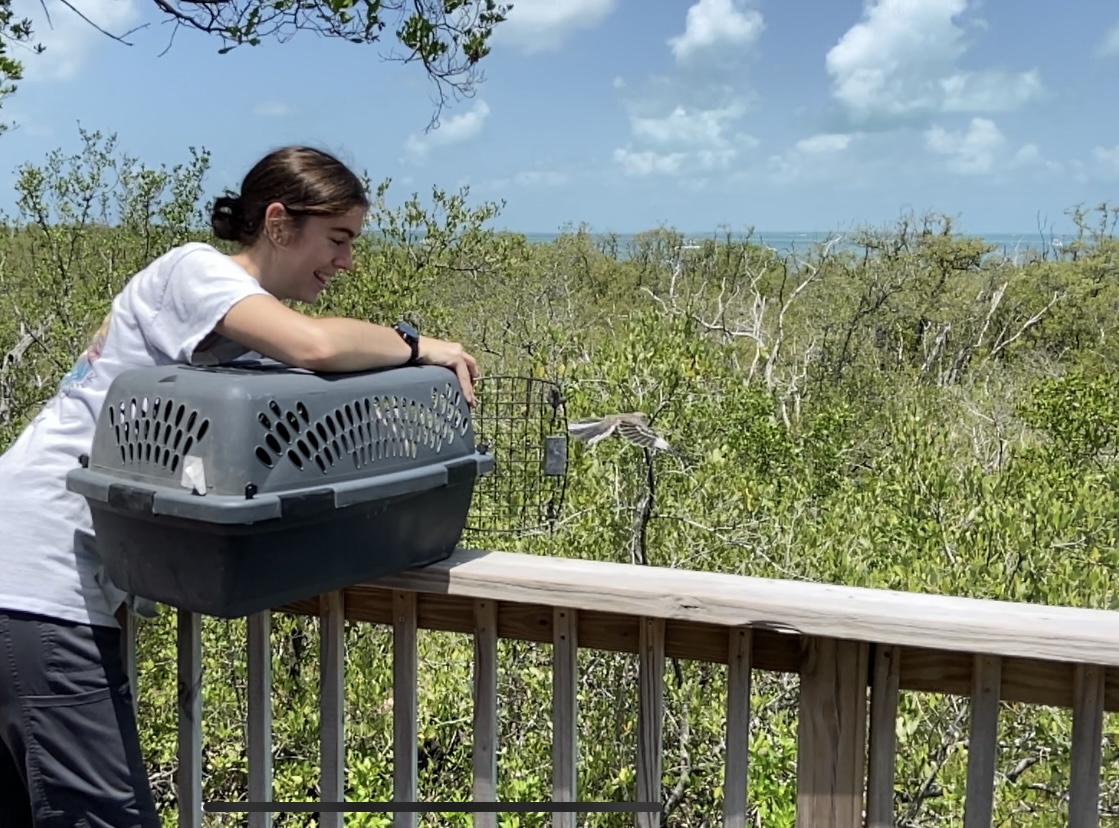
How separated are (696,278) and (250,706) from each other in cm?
1409

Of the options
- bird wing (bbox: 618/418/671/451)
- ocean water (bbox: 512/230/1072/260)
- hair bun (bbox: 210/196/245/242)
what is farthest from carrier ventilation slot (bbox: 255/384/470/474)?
ocean water (bbox: 512/230/1072/260)

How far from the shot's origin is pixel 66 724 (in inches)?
54.5

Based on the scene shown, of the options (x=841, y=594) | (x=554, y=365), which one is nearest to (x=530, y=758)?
(x=554, y=365)

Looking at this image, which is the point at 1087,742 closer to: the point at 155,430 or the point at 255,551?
the point at 255,551

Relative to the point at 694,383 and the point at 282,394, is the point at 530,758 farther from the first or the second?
the point at 282,394

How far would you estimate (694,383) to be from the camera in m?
4.70

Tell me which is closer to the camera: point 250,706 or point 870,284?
point 250,706

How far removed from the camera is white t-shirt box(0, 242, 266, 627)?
4.48 ft

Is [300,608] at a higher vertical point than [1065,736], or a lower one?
higher

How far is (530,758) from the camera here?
4562 millimetres

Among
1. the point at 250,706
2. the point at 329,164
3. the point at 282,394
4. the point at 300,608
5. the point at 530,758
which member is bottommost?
the point at 530,758

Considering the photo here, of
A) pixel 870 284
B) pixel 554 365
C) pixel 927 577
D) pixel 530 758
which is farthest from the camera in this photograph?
pixel 870 284

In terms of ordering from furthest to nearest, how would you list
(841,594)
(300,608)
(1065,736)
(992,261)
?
(992,261) < (1065,736) < (300,608) < (841,594)

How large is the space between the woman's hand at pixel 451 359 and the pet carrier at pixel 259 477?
0.20 ft
